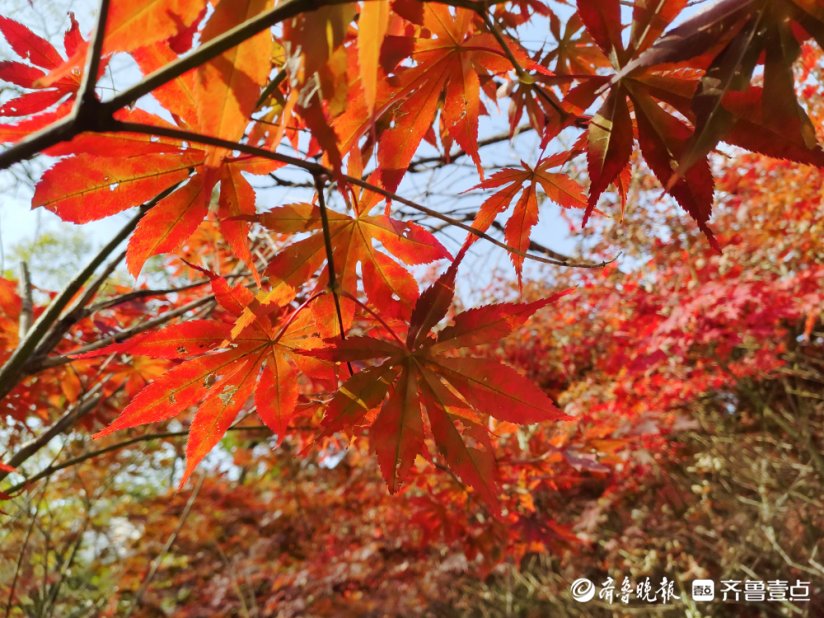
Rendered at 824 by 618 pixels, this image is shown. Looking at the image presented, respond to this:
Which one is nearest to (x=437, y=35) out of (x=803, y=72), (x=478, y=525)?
(x=478, y=525)

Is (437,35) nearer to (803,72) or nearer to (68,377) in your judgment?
(68,377)

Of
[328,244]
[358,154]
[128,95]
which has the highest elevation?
[358,154]

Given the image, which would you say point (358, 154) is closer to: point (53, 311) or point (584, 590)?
point (53, 311)

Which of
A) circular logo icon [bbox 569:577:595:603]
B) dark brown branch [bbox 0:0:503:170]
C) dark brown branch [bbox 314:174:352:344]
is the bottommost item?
dark brown branch [bbox 0:0:503:170]

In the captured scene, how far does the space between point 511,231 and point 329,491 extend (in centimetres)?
412

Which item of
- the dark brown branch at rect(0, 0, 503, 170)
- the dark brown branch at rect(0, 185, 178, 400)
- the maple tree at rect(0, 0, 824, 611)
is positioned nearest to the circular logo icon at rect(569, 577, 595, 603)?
the maple tree at rect(0, 0, 824, 611)

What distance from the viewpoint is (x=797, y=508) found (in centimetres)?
433

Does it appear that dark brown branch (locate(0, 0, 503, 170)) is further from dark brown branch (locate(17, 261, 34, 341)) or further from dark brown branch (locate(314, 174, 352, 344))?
dark brown branch (locate(17, 261, 34, 341))

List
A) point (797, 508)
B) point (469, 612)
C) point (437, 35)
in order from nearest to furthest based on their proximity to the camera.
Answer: point (437, 35)
point (797, 508)
point (469, 612)

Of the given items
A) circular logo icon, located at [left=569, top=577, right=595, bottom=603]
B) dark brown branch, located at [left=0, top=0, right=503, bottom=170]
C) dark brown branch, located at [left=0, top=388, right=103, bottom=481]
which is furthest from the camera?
circular logo icon, located at [left=569, top=577, right=595, bottom=603]

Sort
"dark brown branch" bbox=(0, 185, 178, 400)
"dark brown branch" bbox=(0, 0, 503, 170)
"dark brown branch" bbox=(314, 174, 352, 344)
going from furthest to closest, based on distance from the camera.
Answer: "dark brown branch" bbox=(0, 185, 178, 400) → "dark brown branch" bbox=(314, 174, 352, 344) → "dark brown branch" bbox=(0, 0, 503, 170)

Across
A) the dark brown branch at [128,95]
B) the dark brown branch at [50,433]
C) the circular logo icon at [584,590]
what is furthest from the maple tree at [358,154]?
the circular logo icon at [584,590]

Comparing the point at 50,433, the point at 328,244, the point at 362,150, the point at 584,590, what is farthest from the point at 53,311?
the point at 584,590

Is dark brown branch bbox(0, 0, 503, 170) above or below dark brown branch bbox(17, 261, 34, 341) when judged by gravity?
below
